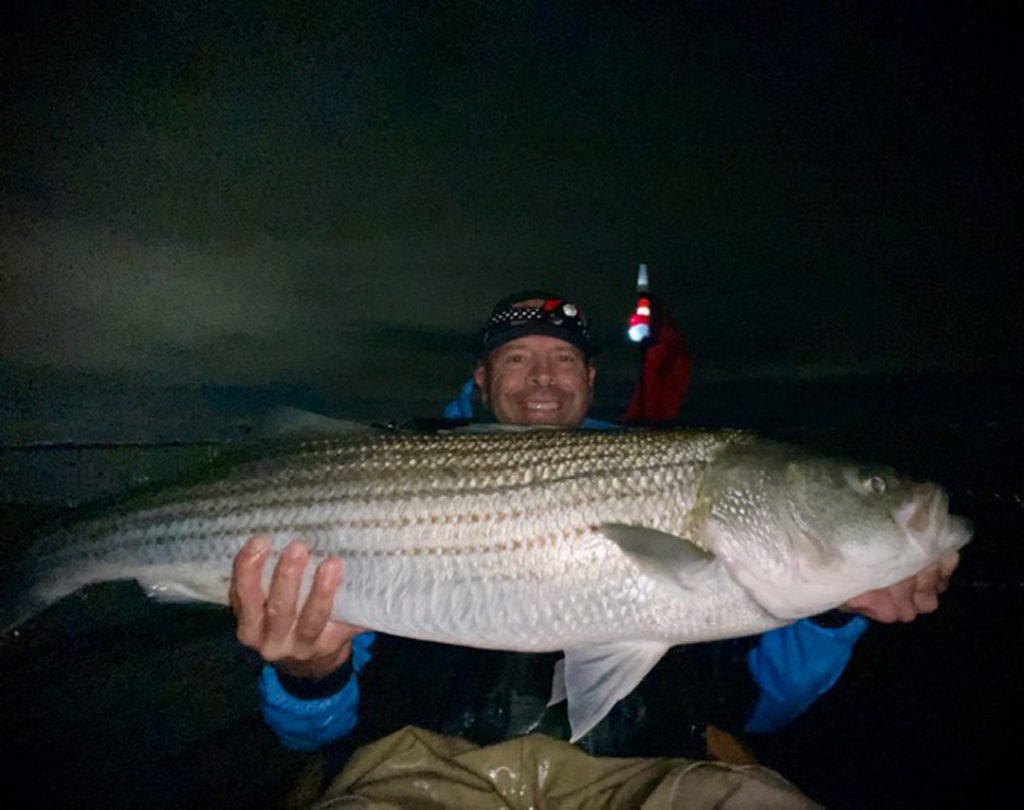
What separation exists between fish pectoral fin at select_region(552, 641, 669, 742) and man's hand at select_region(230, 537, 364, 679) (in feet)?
2.93

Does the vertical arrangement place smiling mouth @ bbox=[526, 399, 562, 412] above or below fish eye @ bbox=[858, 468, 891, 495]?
below

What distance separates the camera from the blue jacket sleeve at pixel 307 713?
239 centimetres

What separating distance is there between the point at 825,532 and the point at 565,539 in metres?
0.90

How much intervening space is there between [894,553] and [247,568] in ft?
7.53

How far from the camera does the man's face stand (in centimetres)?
378

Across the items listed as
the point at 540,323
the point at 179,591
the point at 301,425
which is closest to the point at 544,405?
the point at 540,323

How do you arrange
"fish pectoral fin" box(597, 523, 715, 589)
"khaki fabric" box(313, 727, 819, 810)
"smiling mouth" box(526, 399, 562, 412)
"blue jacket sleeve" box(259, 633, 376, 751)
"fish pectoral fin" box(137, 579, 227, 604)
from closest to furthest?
"khaki fabric" box(313, 727, 819, 810) → "fish pectoral fin" box(597, 523, 715, 589) → "fish pectoral fin" box(137, 579, 227, 604) → "blue jacket sleeve" box(259, 633, 376, 751) → "smiling mouth" box(526, 399, 562, 412)

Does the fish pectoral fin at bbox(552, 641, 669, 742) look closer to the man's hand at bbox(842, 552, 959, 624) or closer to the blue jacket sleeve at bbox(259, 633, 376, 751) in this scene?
the man's hand at bbox(842, 552, 959, 624)

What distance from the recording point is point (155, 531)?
2.23 m

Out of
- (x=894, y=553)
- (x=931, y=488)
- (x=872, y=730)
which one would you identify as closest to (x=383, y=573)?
(x=894, y=553)

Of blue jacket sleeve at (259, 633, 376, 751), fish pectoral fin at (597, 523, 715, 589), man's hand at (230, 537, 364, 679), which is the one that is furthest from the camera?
blue jacket sleeve at (259, 633, 376, 751)

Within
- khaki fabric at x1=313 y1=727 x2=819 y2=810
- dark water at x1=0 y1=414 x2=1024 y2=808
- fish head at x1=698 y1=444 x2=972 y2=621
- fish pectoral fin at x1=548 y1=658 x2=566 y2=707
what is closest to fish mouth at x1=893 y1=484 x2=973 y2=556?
fish head at x1=698 y1=444 x2=972 y2=621

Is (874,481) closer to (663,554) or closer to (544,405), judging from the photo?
(663,554)

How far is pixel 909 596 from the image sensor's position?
7.12ft
